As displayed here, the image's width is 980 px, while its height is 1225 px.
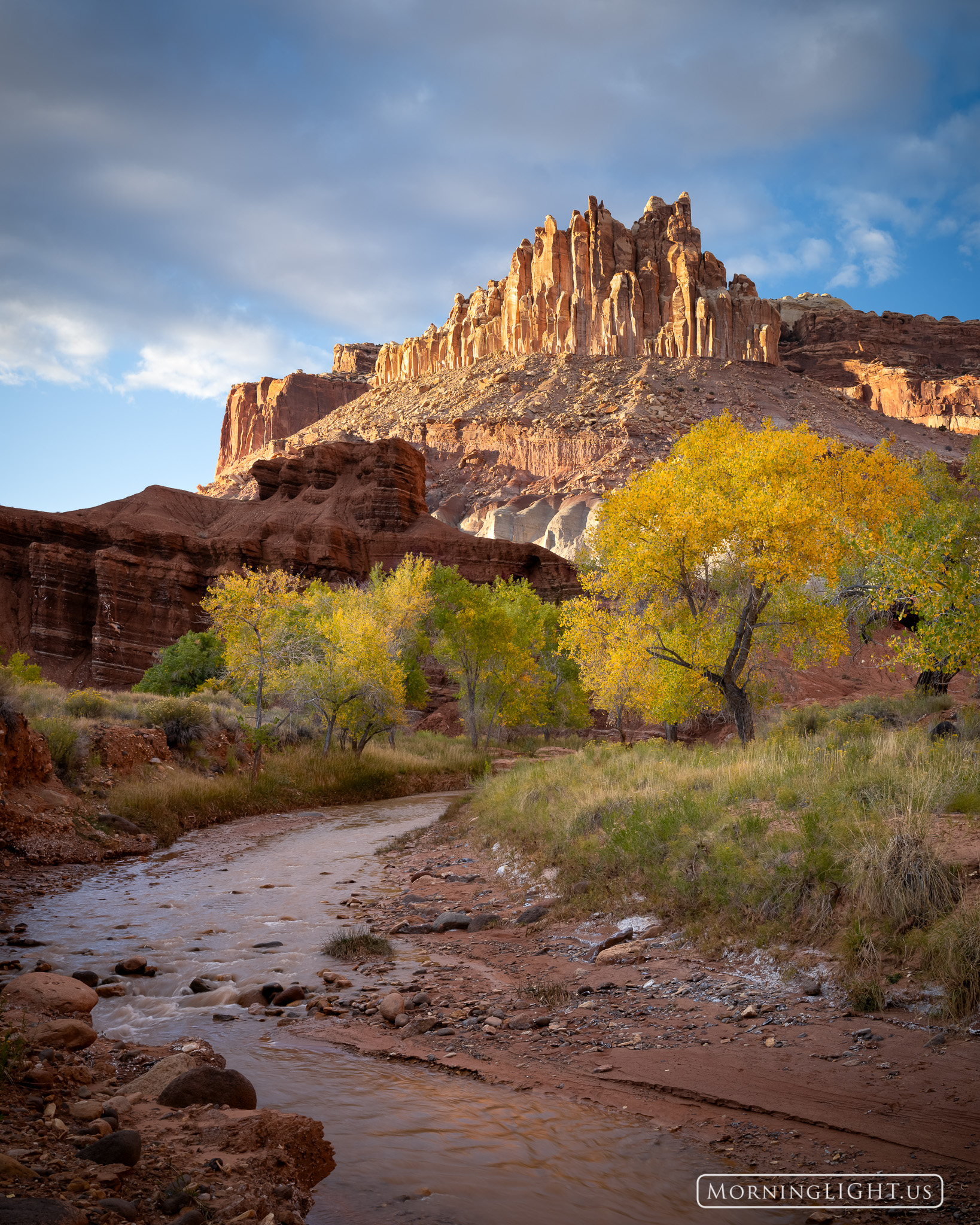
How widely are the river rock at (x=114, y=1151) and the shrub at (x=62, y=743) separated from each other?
14.7 meters

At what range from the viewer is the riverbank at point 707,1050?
4410mm

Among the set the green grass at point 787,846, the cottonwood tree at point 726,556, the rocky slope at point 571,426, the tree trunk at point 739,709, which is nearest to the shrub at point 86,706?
the green grass at point 787,846

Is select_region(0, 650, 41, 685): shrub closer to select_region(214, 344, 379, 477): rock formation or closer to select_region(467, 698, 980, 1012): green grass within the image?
select_region(467, 698, 980, 1012): green grass

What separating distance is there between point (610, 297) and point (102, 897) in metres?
126

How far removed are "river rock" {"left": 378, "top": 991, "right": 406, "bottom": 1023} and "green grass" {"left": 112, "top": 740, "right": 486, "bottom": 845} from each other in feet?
38.0

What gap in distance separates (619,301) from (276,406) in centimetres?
9346

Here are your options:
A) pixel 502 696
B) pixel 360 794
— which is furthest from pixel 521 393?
pixel 360 794

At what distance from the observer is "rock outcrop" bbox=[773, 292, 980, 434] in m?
129

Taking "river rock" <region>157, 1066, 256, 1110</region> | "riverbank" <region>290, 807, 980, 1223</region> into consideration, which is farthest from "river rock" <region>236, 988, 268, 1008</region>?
"river rock" <region>157, 1066, 256, 1110</region>

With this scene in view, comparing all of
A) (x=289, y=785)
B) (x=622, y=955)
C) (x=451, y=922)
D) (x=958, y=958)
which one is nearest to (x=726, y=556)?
(x=451, y=922)

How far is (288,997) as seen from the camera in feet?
24.0

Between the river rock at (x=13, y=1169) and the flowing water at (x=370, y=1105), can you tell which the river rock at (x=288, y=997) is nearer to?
the flowing water at (x=370, y=1105)

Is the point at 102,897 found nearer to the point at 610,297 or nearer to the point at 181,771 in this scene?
the point at 181,771

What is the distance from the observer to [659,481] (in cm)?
1772
